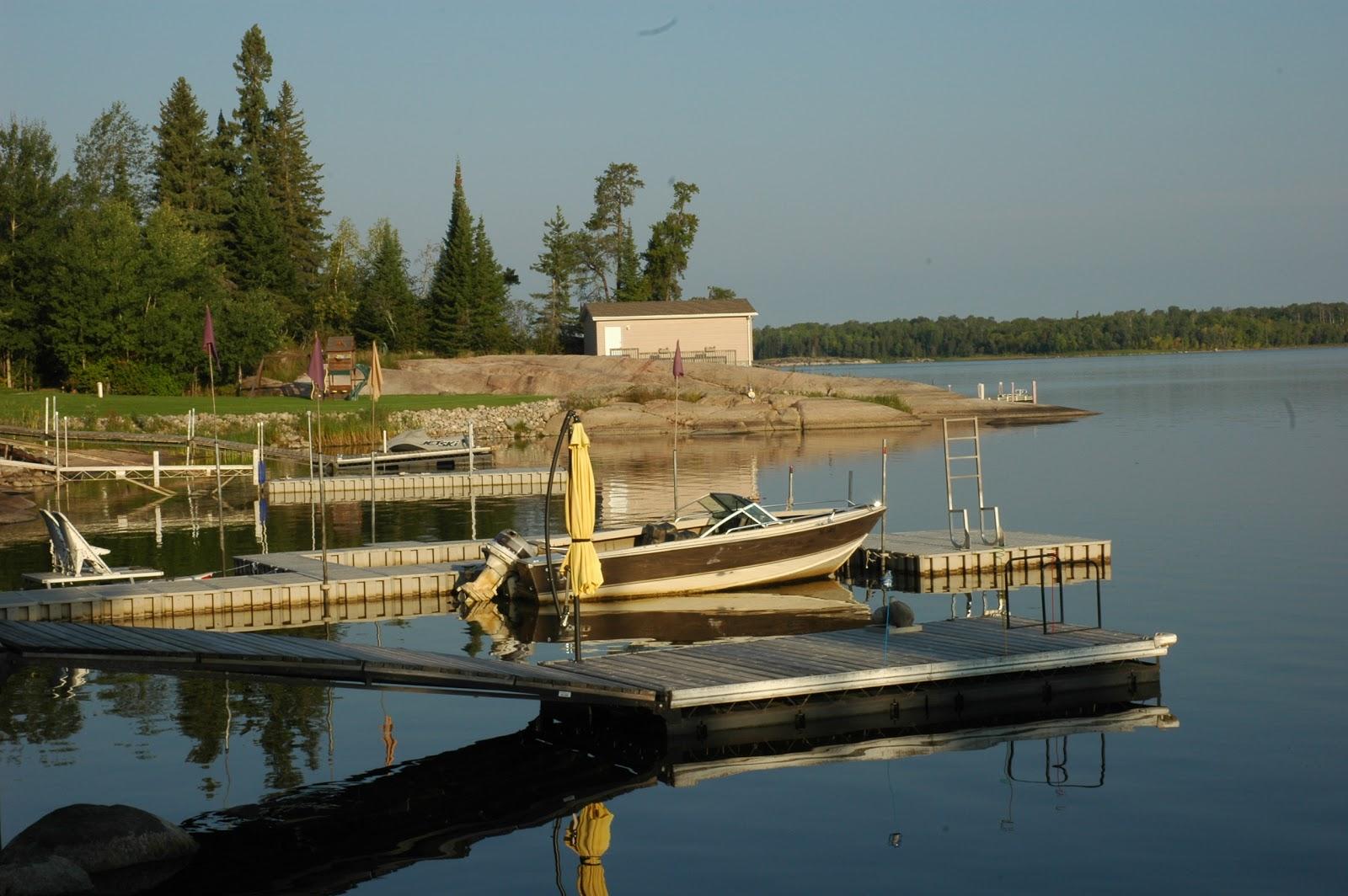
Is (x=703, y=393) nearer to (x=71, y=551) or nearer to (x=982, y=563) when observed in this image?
(x=982, y=563)

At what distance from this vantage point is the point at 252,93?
84.7m

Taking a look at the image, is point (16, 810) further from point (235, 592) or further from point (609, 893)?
point (235, 592)

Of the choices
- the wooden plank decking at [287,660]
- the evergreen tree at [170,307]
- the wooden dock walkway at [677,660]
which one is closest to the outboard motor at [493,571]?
the wooden dock walkway at [677,660]

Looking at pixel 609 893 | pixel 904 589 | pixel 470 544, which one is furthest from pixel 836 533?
pixel 609 893

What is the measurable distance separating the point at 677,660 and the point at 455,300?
69.9 metres

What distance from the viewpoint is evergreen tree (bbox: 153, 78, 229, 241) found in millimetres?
77438

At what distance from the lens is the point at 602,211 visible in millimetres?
105500

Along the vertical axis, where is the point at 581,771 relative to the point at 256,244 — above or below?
below

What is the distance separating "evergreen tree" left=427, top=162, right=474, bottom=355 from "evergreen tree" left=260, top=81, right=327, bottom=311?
763 cm

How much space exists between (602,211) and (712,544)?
8473 cm

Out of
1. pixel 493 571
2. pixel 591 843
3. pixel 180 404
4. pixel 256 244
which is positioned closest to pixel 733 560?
pixel 493 571

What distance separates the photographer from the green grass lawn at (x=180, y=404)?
5253 centimetres

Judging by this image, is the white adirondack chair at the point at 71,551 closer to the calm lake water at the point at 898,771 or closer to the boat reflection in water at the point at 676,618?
the calm lake water at the point at 898,771

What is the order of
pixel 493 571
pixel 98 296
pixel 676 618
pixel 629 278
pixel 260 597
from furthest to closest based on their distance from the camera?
1. pixel 629 278
2. pixel 98 296
3. pixel 493 571
4. pixel 676 618
5. pixel 260 597
